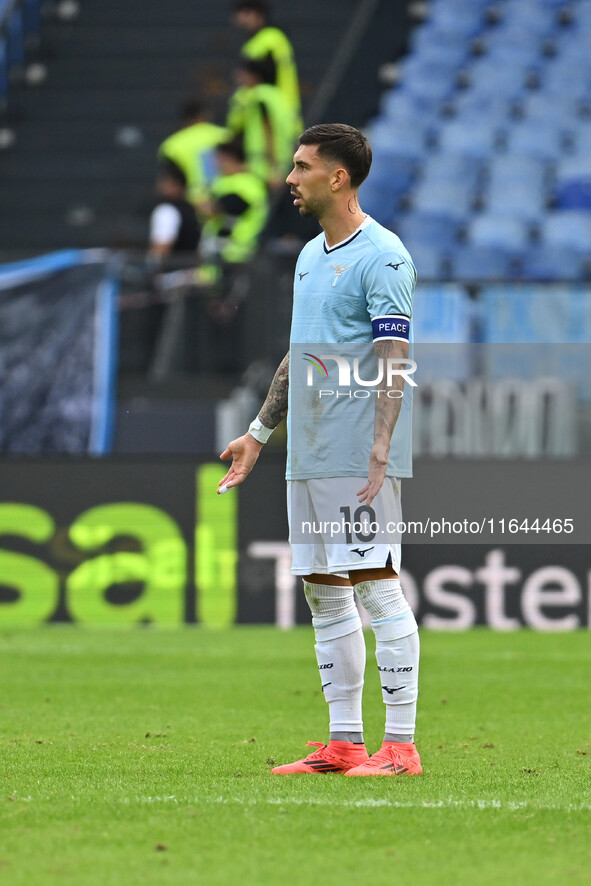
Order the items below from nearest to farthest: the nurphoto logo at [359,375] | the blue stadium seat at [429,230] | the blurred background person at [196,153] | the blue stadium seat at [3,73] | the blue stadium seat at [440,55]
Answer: the nurphoto logo at [359,375] → the blurred background person at [196,153] → the blue stadium seat at [429,230] → the blue stadium seat at [440,55] → the blue stadium seat at [3,73]

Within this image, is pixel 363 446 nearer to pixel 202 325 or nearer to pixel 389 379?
pixel 389 379

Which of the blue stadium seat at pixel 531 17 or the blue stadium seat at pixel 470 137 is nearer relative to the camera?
the blue stadium seat at pixel 470 137

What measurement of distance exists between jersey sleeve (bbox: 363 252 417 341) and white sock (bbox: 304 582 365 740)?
2.93ft

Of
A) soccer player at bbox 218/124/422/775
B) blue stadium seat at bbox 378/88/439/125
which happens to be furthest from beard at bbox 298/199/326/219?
blue stadium seat at bbox 378/88/439/125

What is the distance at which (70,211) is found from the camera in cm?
1786

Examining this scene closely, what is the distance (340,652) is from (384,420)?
819 mm

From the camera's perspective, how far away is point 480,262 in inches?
587

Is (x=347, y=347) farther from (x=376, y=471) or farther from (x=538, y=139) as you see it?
(x=538, y=139)

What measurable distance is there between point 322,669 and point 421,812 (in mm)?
950

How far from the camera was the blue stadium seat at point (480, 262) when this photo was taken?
14.7 metres

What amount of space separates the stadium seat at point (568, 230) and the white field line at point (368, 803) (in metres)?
10.4

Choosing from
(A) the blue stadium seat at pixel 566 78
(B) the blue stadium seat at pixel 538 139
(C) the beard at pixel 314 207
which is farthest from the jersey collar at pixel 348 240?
(A) the blue stadium seat at pixel 566 78

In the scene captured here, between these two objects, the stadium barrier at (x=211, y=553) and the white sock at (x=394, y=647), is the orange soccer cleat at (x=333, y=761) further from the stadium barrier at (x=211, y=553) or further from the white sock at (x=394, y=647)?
the stadium barrier at (x=211, y=553)

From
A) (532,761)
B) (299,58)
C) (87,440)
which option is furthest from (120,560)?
(299,58)
